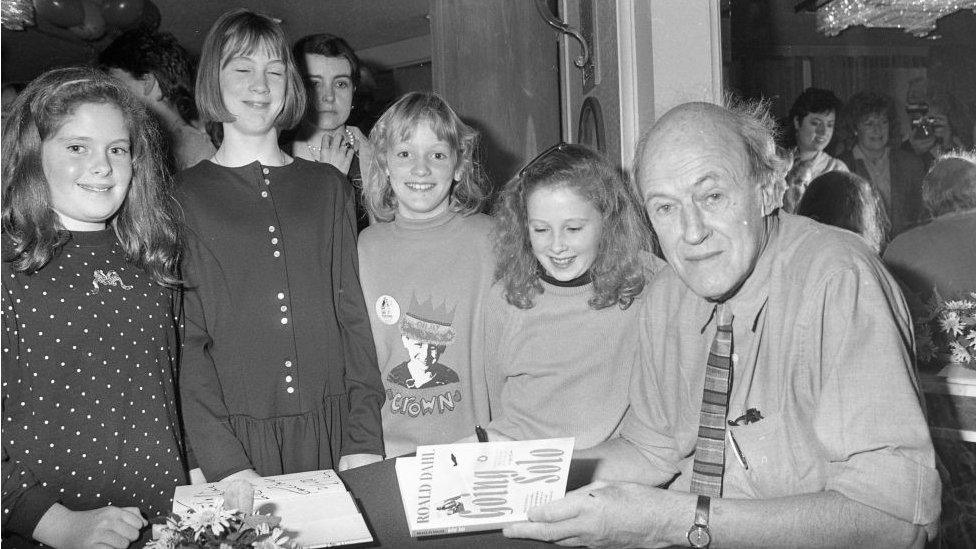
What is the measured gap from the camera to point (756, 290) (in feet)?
6.07

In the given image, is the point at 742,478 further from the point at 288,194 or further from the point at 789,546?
the point at 288,194

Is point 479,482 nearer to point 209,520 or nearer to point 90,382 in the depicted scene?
point 209,520

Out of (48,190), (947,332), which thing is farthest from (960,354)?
(48,190)

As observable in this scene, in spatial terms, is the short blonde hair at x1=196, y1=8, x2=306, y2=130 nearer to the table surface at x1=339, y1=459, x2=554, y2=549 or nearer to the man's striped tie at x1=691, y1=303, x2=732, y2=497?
the table surface at x1=339, y1=459, x2=554, y2=549

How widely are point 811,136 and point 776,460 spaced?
186 centimetres

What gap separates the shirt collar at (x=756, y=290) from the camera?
6.01 ft

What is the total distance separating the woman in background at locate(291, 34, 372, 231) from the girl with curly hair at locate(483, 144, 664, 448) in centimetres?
99

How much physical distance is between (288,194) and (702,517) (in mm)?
1674

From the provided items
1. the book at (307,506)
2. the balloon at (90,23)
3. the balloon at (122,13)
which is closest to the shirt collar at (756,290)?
the book at (307,506)

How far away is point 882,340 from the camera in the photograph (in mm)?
1562

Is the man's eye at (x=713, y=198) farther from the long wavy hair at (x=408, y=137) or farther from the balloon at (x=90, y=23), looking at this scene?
the balloon at (x=90, y=23)

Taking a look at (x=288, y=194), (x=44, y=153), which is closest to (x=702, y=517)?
(x=288, y=194)

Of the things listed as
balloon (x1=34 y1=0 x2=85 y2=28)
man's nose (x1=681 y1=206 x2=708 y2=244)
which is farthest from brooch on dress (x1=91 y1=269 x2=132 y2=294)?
balloon (x1=34 y1=0 x2=85 y2=28)

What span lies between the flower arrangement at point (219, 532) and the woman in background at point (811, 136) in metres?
2.55
